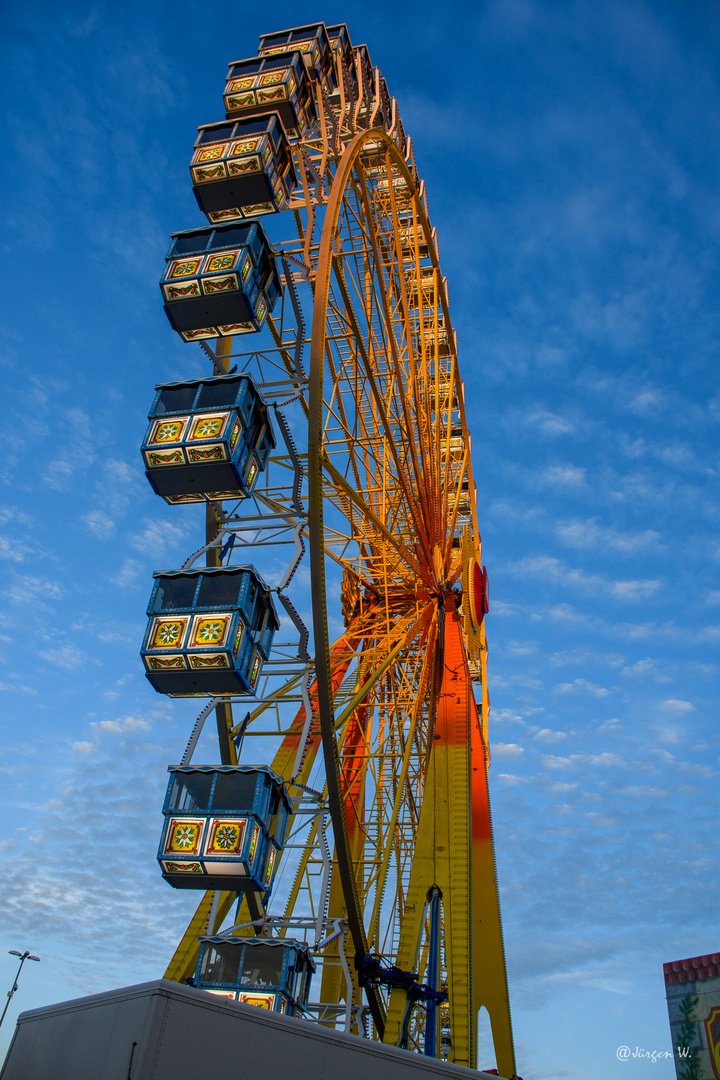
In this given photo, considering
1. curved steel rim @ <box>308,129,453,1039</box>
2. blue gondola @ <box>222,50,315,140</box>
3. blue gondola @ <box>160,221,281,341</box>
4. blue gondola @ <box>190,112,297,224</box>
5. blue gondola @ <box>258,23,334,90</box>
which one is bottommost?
curved steel rim @ <box>308,129,453,1039</box>

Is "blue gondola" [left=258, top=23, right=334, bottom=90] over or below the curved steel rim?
over

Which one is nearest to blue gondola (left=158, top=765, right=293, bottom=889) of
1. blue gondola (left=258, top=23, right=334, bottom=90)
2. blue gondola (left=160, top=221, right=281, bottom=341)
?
blue gondola (left=160, top=221, right=281, bottom=341)

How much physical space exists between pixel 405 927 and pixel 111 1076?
964 centimetres

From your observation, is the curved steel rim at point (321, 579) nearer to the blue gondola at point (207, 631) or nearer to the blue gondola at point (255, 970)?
the blue gondola at point (255, 970)

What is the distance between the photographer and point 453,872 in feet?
48.8

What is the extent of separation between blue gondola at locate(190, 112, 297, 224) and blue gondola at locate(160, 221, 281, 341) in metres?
0.88

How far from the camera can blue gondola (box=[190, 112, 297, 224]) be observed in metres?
14.4

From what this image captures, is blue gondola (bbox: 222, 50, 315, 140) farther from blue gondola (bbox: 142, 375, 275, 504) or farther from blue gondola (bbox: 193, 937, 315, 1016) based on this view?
blue gondola (bbox: 193, 937, 315, 1016)

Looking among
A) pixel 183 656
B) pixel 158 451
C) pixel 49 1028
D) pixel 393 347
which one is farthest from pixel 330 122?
pixel 49 1028

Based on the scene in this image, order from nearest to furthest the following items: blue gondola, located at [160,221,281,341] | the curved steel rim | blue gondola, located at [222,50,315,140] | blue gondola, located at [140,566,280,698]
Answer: the curved steel rim
blue gondola, located at [140,566,280,698]
blue gondola, located at [160,221,281,341]
blue gondola, located at [222,50,315,140]

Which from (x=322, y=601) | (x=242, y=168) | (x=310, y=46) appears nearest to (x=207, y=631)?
(x=322, y=601)

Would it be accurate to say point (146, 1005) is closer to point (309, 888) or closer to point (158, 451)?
point (158, 451)

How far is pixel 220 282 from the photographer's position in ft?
43.2

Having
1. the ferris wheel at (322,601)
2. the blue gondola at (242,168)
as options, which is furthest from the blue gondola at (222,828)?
the blue gondola at (242,168)
